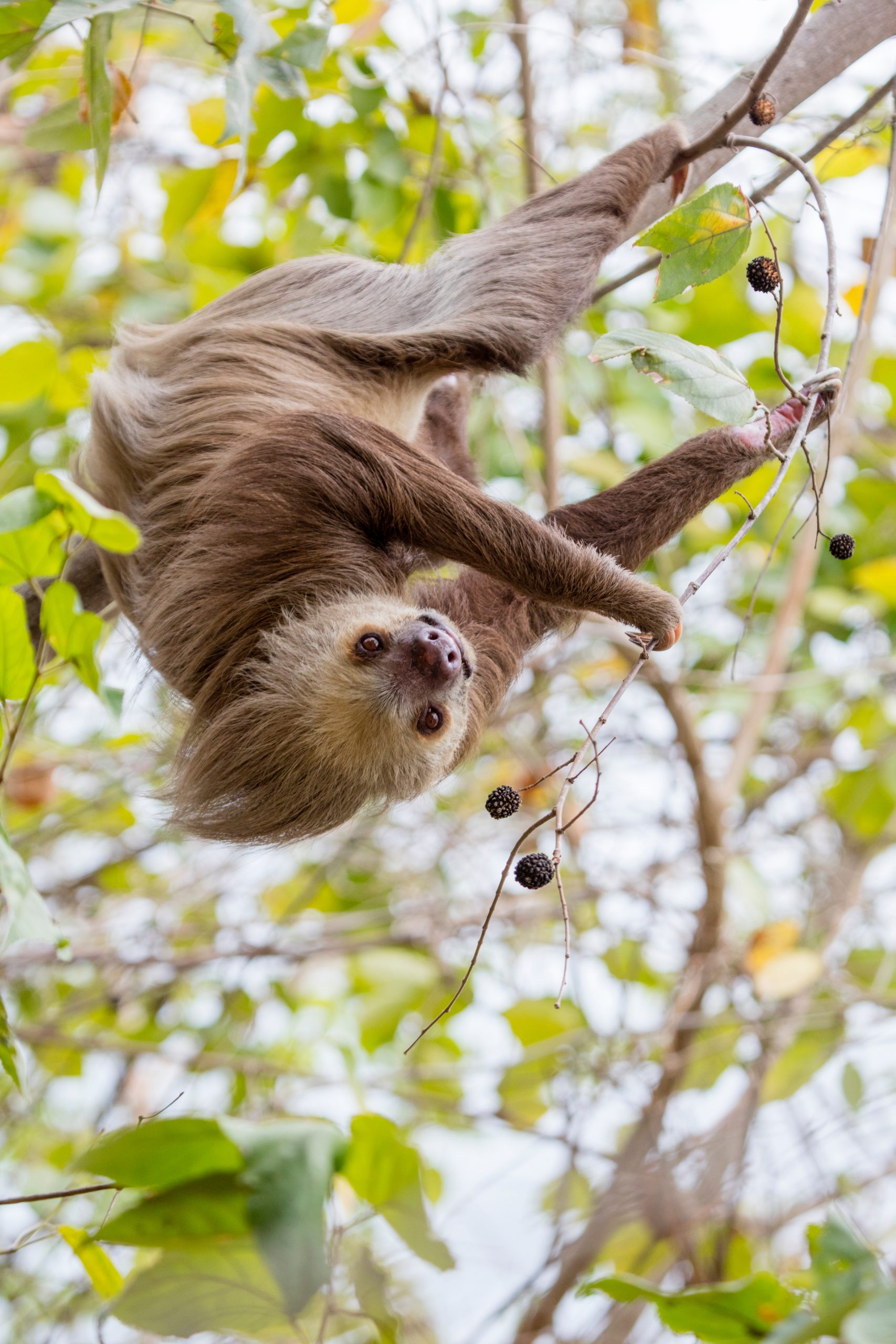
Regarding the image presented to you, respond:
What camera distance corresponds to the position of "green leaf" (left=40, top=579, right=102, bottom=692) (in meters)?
2.02

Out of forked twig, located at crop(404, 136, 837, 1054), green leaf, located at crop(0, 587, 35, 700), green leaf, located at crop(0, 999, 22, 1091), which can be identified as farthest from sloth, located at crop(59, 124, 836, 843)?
green leaf, located at crop(0, 999, 22, 1091)

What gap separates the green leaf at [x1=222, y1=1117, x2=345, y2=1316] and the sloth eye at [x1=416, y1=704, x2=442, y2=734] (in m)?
1.15

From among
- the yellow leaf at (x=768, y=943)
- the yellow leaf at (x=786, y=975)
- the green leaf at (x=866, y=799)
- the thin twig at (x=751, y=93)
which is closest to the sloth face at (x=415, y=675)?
the thin twig at (x=751, y=93)

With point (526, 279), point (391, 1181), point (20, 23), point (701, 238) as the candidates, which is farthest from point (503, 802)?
point (20, 23)

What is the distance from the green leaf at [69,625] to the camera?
6.63 feet

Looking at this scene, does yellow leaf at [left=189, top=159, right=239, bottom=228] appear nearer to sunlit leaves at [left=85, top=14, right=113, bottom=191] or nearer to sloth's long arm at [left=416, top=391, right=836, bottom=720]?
sunlit leaves at [left=85, top=14, right=113, bottom=191]

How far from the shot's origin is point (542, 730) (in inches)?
220

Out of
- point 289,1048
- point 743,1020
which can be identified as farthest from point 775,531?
point 289,1048

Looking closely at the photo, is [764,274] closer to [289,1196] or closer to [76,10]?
[76,10]

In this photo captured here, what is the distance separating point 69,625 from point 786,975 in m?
3.10

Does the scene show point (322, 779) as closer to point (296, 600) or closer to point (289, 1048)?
point (296, 600)

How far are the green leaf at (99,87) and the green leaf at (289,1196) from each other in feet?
6.85

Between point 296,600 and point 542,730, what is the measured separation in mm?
2671

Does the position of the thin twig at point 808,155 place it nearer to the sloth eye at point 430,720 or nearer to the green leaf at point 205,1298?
the sloth eye at point 430,720
